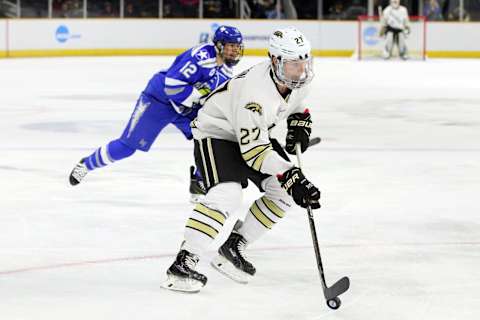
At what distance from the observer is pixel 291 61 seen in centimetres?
378

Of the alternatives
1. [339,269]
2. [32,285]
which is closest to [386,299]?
[339,269]

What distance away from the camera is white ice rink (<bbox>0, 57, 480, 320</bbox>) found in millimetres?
3779

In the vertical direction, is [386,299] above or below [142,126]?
below

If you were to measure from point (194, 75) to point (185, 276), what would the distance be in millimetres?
2010

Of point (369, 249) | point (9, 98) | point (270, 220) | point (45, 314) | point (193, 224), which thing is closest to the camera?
point (45, 314)

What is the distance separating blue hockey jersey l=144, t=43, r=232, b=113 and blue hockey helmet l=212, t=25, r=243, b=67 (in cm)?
8

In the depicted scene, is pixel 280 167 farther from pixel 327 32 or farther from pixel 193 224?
pixel 327 32

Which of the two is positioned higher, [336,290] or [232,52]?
[232,52]

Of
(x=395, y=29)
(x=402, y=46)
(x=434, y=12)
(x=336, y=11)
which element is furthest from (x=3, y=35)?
(x=434, y=12)

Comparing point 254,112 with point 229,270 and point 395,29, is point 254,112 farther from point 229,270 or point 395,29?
point 395,29

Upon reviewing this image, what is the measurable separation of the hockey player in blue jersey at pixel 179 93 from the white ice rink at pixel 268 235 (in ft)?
0.77

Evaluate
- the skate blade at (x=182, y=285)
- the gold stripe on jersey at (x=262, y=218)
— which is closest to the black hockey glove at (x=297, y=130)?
the gold stripe on jersey at (x=262, y=218)

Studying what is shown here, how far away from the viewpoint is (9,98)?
12.1 m

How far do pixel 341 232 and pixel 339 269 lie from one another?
0.77 m
